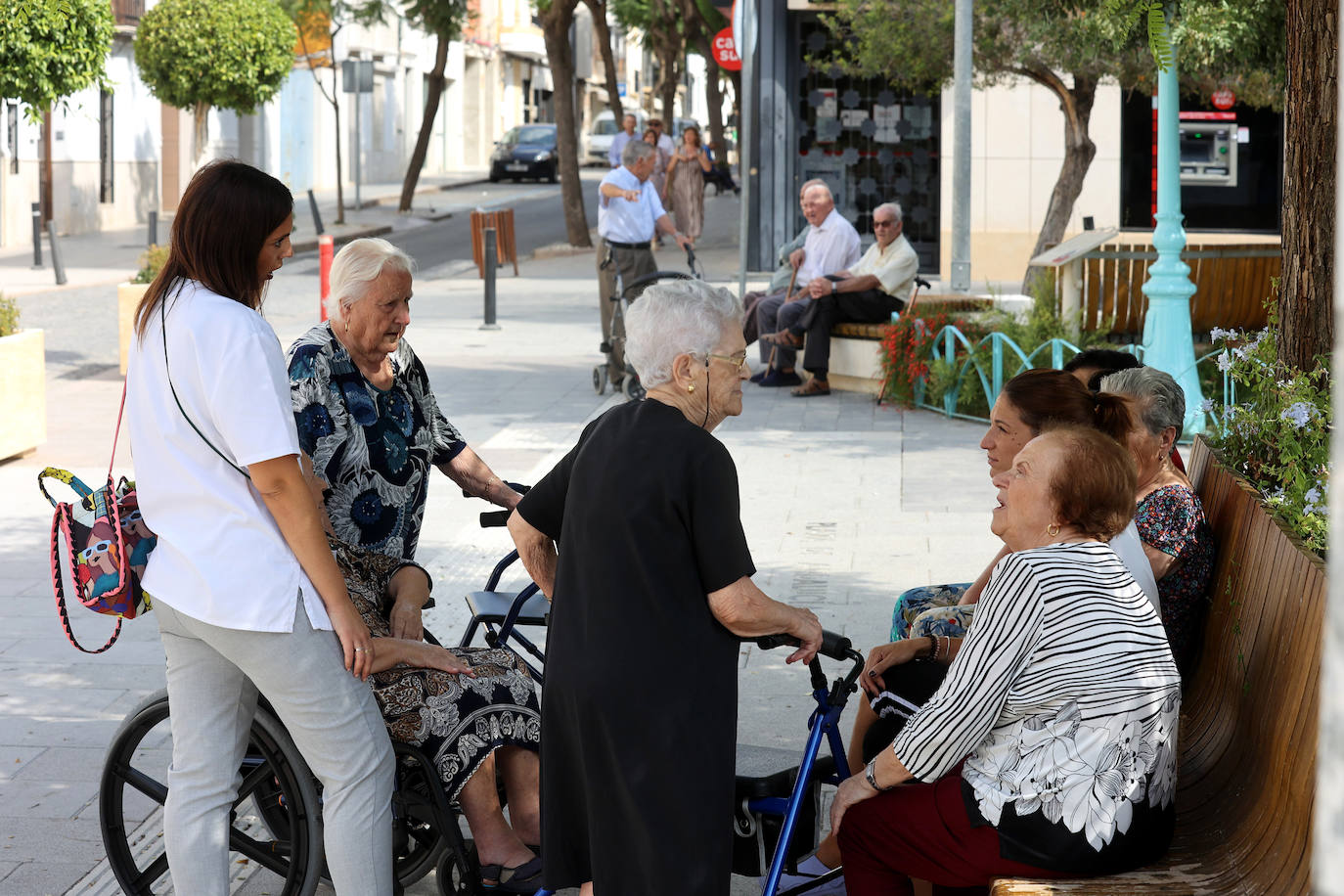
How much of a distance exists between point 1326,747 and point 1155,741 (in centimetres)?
216

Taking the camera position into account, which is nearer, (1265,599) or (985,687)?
(985,687)

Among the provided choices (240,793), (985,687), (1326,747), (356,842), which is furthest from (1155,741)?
(1326,747)

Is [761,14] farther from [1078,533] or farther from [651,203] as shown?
[1078,533]

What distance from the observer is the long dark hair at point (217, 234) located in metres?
3.09

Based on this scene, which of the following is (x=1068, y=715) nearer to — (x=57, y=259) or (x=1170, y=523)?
(x=1170, y=523)

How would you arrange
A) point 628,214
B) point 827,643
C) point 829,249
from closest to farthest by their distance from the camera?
point 827,643
point 829,249
point 628,214

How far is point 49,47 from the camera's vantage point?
1273 centimetres

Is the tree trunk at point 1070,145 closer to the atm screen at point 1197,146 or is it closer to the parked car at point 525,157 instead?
the atm screen at point 1197,146

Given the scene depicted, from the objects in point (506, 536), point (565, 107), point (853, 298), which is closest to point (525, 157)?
point (565, 107)

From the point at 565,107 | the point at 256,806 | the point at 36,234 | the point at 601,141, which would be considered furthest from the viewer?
the point at 601,141

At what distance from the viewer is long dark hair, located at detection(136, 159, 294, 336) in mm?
3086

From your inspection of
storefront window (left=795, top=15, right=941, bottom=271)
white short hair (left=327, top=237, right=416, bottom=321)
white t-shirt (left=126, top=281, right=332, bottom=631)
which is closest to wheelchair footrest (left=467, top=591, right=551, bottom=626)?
white short hair (left=327, top=237, right=416, bottom=321)

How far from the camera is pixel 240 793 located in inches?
137

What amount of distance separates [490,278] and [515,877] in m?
12.0
